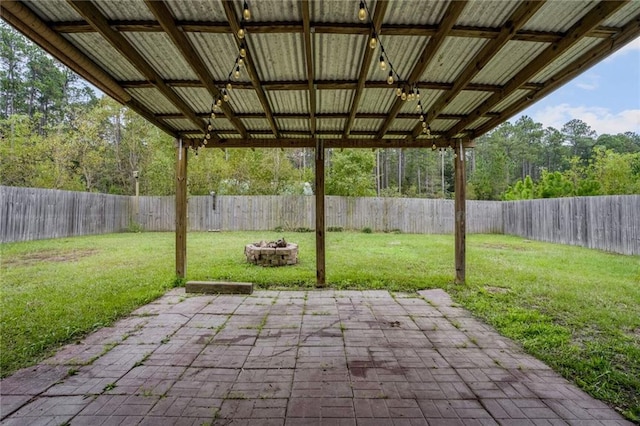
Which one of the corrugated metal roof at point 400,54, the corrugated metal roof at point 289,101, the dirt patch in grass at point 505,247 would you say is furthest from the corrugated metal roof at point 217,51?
the dirt patch in grass at point 505,247

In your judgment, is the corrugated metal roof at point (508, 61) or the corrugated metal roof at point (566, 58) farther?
the corrugated metal roof at point (508, 61)

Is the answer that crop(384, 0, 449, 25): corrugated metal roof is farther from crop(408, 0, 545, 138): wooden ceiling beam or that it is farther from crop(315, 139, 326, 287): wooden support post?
crop(315, 139, 326, 287): wooden support post

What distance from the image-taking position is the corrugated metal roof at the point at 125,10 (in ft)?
6.47

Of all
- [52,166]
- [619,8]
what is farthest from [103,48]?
[52,166]

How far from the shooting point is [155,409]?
181 centimetres

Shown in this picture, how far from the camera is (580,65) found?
2580 mm

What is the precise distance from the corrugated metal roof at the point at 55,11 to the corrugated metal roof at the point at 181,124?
1959mm

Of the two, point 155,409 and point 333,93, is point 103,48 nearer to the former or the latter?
point 333,93

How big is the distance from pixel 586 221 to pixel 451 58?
27.6ft

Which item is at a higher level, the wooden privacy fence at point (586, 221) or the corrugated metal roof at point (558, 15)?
the corrugated metal roof at point (558, 15)

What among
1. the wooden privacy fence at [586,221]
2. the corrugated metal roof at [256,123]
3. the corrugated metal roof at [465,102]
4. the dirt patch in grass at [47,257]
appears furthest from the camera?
the wooden privacy fence at [586,221]

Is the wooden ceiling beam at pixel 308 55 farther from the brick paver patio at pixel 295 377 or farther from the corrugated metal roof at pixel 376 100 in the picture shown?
the brick paver patio at pixel 295 377

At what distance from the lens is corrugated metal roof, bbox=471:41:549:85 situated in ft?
8.08

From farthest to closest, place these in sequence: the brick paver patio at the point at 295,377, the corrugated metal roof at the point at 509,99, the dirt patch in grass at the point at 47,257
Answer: the dirt patch in grass at the point at 47,257 → the corrugated metal roof at the point at 509,99 → the brick paver patio at the point at 295,377
